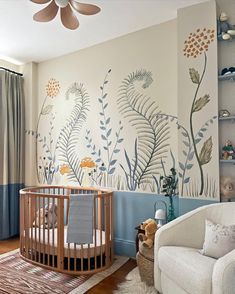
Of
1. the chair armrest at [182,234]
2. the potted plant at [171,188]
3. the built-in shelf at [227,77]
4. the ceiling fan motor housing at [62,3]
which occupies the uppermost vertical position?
the ceiling fan motor housing at [62,3]

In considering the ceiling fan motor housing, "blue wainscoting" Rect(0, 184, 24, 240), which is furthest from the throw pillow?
"blue wainscoting" Rect(0, 184, 24, 240)

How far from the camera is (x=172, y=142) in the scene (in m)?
3.07

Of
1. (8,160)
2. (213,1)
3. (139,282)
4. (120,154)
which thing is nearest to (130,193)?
(120,154)

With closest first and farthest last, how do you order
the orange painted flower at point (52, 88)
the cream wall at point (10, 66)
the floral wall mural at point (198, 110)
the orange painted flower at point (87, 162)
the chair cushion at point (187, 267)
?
1. the chair cushion at point (187, 267)
2. the floral wall mural at point (198, 110)
3. the orange painted flower at point (87, 162)
4. the orange painted flower at point (52, 88)
5. the cream wall at point (10, 66)

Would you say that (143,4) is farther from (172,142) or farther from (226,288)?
(226,288)

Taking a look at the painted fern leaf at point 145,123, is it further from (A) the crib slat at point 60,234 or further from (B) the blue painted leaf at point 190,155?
(A) the crib slat at point 60,234

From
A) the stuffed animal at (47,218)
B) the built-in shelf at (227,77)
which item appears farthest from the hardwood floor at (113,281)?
the built-in shelf at (227,77)

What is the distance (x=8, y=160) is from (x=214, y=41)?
3.18 meters

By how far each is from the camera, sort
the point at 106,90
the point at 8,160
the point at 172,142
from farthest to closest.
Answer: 1. the point at 8,160
2. the point at 106,90
3. the point at 172,142

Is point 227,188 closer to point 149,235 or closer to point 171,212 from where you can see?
point 171,212

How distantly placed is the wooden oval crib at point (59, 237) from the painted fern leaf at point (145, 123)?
0.59 meters

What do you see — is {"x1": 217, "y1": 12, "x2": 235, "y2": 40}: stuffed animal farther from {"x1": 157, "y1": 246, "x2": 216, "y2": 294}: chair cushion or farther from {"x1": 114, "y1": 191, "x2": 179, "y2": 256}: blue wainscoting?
{"x1": 157, "y1": 246, "x2": 216, "y2": 294}: chair cushion

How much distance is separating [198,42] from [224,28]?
265mm

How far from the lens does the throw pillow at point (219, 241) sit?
1998 millimetres
